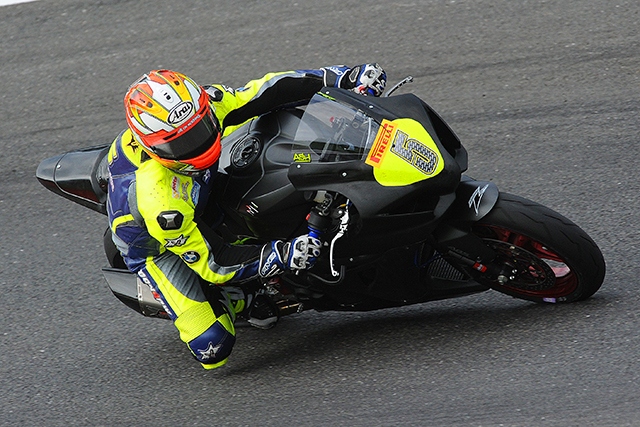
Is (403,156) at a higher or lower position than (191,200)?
higher

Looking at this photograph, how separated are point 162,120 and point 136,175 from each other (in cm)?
39

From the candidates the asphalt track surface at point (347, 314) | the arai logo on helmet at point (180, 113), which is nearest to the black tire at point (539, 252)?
the asphalt track surface at point (347, 314)

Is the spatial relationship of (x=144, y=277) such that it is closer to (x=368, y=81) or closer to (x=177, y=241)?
(x=177, y=241)

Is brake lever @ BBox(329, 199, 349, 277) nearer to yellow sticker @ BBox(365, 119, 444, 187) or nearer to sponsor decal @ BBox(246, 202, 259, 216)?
yellow sticker @ BBox(365, 119, 444, 187)

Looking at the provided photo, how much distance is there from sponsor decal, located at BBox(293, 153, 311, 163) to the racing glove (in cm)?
33

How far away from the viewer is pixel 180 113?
436 cm

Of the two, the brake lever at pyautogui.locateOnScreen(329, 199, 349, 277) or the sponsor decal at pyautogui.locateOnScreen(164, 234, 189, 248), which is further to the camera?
the sponsor decal at pyautogui.locateOnScreen(164, 234, 189, 248)

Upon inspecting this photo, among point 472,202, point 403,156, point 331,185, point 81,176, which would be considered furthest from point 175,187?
point 472,202

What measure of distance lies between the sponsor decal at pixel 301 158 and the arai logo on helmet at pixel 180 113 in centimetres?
51

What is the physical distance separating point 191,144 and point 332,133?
629mm

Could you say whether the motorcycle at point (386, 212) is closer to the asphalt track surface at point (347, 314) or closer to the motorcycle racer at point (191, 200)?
the motorcycle racer at point (191, 200)

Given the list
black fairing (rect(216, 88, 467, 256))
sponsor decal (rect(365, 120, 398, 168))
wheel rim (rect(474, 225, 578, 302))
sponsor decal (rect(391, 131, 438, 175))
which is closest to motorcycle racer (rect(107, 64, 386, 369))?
black fairing (rect(216, 88, 467, 256))

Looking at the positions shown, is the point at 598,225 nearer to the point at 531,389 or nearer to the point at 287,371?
the point at 531,389

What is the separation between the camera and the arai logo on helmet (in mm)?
4340
